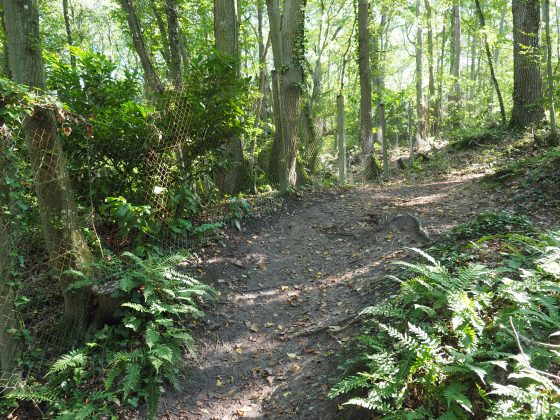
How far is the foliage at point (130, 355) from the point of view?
12.5 feet

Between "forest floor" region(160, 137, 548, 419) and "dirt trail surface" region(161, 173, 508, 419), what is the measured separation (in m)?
0.01

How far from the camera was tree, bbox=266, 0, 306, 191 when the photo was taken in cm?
866

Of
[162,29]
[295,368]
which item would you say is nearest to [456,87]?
[162,29]

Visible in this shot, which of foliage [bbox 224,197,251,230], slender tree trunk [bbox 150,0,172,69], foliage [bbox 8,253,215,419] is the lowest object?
foliage [bbox 8,253,215,419]

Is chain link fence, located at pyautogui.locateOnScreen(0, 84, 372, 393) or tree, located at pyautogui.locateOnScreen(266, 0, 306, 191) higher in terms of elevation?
tree, located at pyautogui.locateOnScreen(266, 0, 306, 191)

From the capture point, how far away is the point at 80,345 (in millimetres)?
4613

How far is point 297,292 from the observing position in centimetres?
579

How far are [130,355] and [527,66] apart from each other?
13.6m

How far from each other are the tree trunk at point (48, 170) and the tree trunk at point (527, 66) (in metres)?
12.5

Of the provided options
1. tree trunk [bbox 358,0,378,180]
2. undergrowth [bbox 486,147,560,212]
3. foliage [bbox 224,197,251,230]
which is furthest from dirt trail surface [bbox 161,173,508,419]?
tree trunk [bbox 358,0,378,180]

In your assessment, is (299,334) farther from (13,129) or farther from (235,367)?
(13,129)

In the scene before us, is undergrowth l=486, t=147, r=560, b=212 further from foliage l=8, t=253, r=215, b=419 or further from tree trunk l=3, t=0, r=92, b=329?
tree trunk l=3, t=0, r=92, b=329

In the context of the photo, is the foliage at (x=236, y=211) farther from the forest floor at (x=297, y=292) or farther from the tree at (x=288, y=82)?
the tree at (x=288, y=82)

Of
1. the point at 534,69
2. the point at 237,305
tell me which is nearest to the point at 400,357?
the point at 237,305
